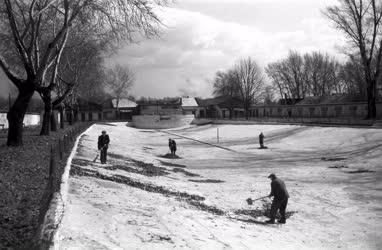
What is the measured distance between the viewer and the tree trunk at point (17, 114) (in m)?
17.0

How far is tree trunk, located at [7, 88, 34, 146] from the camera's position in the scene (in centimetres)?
1700

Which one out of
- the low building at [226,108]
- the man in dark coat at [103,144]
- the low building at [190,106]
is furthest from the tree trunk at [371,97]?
the low building at [190,106]

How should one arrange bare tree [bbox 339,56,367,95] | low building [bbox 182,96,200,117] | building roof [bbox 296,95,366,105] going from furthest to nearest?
low building [bbox 182,96,200,117] < bare tree [bbox 339,56,367,95] < building roof [bbox 296,95,366,105]

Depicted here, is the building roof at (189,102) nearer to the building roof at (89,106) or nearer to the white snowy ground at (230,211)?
the building roof at (89,106)

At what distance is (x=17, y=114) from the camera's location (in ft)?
56.4

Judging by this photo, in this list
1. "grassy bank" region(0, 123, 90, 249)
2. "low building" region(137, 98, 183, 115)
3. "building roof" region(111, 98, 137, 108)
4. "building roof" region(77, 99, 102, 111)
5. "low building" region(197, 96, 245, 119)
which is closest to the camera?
"grassy bank" region(0, 123, 90, 249)

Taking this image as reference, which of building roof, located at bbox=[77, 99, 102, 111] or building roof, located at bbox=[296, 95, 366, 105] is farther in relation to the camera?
building roof, located at bbox=[77, 99, 102, 111]

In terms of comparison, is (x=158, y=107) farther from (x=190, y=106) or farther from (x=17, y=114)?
(x=17, y=114)

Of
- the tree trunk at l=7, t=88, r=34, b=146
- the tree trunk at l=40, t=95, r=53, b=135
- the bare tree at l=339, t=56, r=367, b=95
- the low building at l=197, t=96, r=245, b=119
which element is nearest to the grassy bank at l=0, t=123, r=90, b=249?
the tree trunk at l=7, t=88, r=34, b=146

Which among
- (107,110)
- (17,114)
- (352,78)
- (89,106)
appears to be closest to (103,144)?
(17,114)

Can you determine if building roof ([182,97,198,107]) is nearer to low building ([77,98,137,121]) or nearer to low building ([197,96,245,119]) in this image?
low building ([197,96,245,119])

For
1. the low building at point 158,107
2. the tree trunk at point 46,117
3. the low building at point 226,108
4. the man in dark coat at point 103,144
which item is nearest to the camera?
the man in dark coat at point 103,144

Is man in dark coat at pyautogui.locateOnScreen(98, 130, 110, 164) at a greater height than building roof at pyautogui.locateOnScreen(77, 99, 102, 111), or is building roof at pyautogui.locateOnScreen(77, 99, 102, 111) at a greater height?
building roof at pyautogui.locateOnScreen(77, 99, 102, 111)

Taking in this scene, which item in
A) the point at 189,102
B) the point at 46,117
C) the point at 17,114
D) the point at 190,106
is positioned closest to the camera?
the point at 17,114
